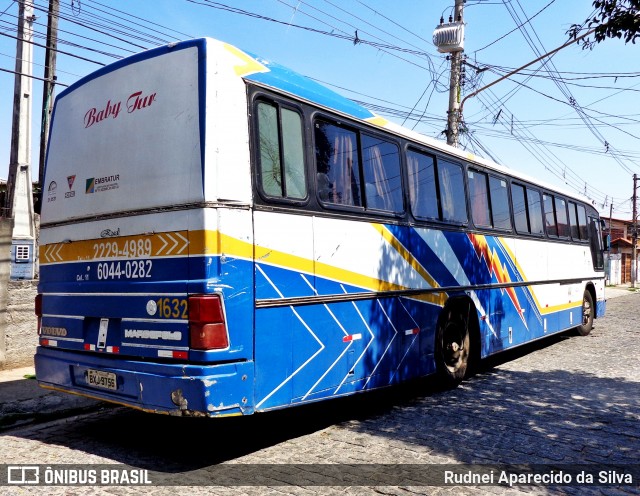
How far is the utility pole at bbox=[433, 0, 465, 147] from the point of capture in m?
16.6

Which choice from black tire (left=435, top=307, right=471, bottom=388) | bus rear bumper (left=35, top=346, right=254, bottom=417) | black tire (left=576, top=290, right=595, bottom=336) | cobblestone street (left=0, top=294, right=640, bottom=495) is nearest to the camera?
bus rear bumper (left=35, top=346, right=254, bottom=417)

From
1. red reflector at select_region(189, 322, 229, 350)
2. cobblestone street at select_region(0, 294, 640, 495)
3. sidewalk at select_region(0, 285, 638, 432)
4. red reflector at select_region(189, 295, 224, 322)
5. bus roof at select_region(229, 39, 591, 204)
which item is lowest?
cobblestone street at select_region(0, 294, 640, 495)

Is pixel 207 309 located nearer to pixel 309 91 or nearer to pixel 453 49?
pixel 309 91

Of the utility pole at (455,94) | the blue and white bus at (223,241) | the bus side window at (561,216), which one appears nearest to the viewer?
the blue and white bus at (223,241)

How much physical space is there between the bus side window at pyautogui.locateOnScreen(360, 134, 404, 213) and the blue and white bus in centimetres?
2

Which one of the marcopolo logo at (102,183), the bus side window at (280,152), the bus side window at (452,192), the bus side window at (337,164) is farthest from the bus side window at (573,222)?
the marcopolo logo at (102,183)

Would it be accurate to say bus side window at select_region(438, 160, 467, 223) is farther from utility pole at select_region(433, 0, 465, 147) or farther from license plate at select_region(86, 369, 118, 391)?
utility pole at select_region(433, 0, 465, 147)

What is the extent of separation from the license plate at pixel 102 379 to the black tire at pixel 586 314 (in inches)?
455

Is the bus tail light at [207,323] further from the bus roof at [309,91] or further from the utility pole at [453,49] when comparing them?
the utility pole at [453,49]

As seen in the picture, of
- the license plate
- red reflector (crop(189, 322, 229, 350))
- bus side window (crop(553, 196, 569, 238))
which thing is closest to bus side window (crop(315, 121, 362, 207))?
red reflector (crop(189, 322, 229, 350))

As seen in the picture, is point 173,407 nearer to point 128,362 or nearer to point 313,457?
point 128,362

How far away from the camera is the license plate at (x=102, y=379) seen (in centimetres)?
490

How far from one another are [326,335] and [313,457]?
1054 millimetres

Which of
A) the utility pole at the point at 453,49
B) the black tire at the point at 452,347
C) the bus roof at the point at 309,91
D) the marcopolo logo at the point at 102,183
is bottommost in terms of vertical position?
the black tire at the point at 452,347
